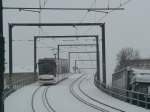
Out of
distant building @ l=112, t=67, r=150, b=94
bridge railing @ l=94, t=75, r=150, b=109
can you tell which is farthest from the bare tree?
distant building @ l=112, t=67, r=150, b=94

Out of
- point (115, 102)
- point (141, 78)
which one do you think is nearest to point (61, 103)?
point (115, 102)

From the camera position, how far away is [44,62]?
5369 centimetres

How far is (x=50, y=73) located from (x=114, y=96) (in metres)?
16.6

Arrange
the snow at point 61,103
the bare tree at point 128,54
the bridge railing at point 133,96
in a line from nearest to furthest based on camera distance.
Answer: the bridge railing at point 133,96 < the snow at point 61,103 < the bare tree at point 128,54

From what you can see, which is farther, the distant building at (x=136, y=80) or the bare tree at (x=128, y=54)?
the bare tree at (x=128, y=54)

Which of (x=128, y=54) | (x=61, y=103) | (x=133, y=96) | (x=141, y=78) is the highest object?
(x=128, y=54)

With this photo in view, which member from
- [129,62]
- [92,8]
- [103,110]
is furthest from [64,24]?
[129,62]

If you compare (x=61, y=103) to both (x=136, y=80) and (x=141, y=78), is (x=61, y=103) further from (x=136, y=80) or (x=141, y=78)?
(x=141, y=78)

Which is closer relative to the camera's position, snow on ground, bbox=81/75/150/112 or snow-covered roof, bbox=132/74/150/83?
snow on ground, bbox=81/75/150/112

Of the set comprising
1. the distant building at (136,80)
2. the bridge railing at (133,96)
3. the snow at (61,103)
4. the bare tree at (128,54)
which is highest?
the bare tree at (128,54)

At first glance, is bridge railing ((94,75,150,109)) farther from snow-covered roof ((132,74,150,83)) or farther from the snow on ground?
snow-covered roof ((132,74,150,83))

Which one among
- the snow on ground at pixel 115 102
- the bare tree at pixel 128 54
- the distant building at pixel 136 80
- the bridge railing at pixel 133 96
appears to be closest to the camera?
the snow on ground at pixel 115 102

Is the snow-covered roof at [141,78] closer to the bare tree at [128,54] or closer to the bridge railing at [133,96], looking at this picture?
the bridge railing at [133,96]

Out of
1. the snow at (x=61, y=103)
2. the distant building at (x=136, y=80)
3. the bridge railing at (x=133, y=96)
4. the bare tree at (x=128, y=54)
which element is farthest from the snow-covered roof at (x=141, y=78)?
the bare tree at (x=128, y=54)
